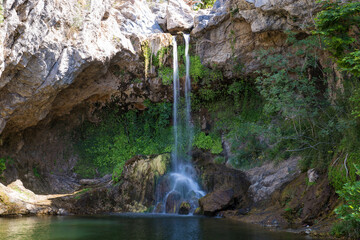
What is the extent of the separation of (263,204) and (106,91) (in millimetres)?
10725

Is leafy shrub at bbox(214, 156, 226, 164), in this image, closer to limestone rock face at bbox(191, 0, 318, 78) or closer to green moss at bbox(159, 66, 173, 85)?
limestone rock face at bbox(191, 0, 318, 78)

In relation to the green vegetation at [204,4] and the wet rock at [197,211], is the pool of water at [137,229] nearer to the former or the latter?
the wet rock at [197,211]

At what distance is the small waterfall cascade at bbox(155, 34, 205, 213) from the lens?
13.2m

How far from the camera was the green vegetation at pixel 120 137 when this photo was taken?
60.4ft

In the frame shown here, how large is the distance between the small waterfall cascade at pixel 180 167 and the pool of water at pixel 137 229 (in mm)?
2103

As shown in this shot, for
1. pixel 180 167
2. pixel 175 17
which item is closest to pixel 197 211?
pixel 180 167

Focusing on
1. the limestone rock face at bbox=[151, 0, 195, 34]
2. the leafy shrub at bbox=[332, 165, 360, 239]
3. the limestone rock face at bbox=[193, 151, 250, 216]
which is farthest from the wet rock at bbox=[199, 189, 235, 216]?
the limestone rock face at bbox=[151, 0, 195, 34]

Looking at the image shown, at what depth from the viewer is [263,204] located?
11.3m

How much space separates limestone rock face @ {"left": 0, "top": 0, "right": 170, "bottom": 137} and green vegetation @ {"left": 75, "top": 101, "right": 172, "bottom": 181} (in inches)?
99.0

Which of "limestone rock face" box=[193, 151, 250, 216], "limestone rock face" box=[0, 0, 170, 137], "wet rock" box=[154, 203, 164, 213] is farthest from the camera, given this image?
"wet rock" box=[154, 203, 164, 213]

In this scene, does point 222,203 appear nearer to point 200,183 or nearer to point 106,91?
point 200,183

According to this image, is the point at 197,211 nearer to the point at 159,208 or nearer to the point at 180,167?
the point at 159,208

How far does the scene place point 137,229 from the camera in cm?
901

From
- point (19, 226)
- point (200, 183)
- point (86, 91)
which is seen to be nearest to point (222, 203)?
point (200, 183)
